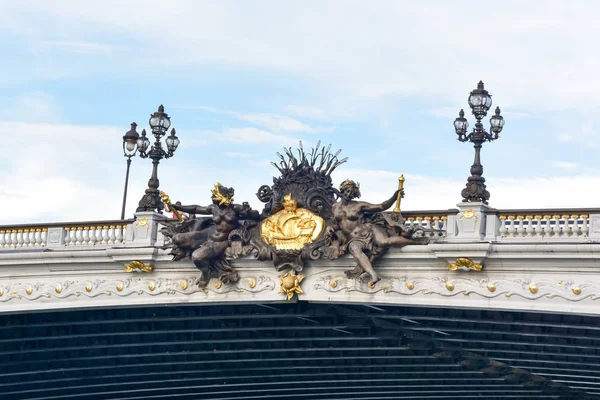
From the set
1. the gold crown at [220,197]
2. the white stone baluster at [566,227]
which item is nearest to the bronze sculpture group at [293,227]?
the gold crown at [220,197]

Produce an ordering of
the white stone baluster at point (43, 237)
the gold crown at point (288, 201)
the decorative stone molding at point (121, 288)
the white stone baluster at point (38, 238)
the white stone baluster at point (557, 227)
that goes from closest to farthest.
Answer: the white stone baluster at point (557, 227) → the gold crown at point (288, 201) → the decorative stone molding at point (121, 288) → the white stone baluster at point (43, 237) → the white stone baluster at point (38, 238)

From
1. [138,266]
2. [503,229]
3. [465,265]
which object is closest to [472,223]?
[503,229]

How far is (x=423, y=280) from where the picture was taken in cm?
4728

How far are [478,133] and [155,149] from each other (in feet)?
35.0

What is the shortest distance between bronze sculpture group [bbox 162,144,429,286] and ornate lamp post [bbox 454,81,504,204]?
181 cm

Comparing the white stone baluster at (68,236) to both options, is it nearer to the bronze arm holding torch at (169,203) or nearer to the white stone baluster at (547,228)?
the bronze arm holding torch at (169,203)

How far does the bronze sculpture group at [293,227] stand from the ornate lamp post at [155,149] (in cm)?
168

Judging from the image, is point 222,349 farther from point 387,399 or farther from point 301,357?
point 387,399

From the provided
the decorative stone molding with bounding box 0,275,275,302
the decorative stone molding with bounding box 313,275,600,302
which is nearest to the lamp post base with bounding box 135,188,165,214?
the decorative stone molding with bounding box 0,275,275,302

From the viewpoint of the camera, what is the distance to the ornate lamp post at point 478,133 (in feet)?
152

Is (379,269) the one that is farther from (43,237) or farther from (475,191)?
(43,237)

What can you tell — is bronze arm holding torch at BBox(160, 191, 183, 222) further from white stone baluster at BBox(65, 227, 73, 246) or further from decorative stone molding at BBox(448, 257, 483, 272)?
decorative stone molding at BBox(448, 257, 483, 272)

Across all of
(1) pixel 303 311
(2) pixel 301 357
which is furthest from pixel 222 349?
(1) pixel 303 311

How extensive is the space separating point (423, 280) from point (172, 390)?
748 inches
